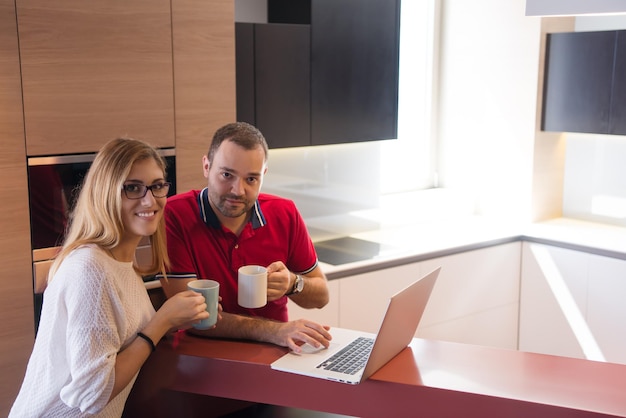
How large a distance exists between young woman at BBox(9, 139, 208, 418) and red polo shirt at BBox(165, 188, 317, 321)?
0.34 metres

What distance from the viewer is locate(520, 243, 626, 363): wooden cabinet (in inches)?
156

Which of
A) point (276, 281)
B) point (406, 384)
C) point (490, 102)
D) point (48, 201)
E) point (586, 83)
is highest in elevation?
point (586, 83)

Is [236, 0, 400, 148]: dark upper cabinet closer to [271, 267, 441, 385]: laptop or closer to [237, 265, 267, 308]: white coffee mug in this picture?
[237, 265, 267, 308]: white coffee mug

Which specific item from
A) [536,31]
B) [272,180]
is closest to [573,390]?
[272,180]

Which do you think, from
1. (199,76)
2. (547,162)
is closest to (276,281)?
(199,76)

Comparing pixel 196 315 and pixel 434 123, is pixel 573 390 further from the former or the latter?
pixel 434 123

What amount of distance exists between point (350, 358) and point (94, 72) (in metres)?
1.46

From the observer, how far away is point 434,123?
4.95 meters

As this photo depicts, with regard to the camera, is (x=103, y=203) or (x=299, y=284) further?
(x=299, y=284)

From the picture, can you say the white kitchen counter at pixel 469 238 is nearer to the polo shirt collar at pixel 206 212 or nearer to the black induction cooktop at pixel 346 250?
the black induction cooktop at pixel 346 250

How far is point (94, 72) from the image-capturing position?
268cm

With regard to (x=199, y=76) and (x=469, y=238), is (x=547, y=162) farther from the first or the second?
(x=199, y=76)

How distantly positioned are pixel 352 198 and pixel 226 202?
6.92 feet

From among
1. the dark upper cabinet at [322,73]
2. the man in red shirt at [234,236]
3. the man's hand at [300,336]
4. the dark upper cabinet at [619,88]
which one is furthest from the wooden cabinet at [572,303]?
the man's hand at [300,336]
